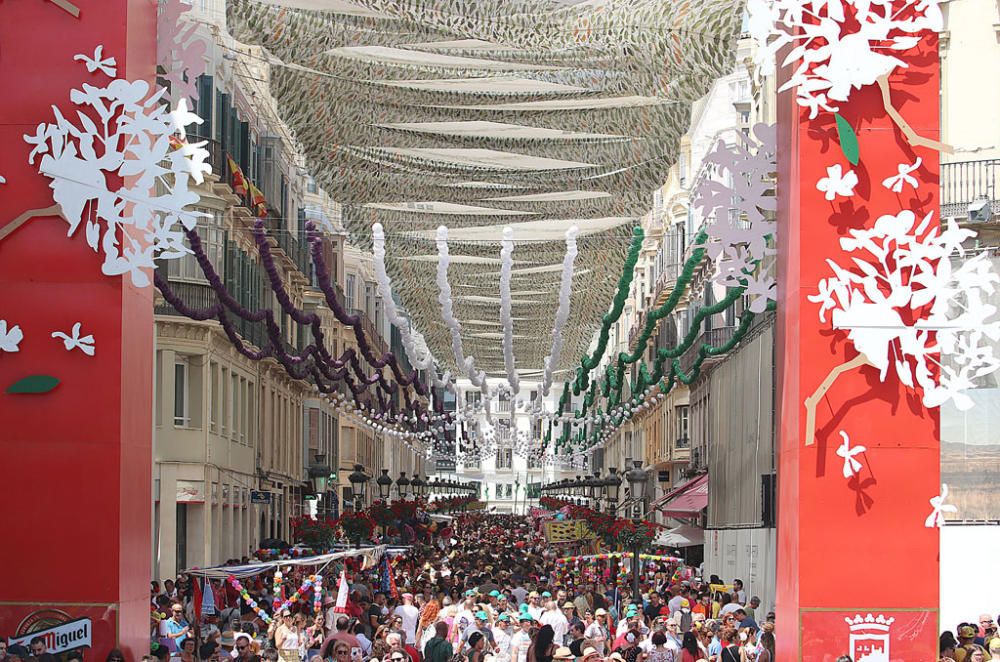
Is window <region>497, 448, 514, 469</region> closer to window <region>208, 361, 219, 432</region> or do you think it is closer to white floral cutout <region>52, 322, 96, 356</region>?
window <region>208, 361, 219, 432</region>

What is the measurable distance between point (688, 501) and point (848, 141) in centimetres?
2924

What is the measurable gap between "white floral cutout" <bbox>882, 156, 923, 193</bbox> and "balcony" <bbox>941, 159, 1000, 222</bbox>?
12984 millimetres

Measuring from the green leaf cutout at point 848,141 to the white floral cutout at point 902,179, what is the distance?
1.11 ft

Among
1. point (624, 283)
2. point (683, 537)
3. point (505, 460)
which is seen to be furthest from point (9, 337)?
point (505, 460)

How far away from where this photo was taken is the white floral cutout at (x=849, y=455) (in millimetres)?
14422

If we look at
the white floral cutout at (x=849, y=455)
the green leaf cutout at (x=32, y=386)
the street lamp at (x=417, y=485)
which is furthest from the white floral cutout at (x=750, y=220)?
the street lamp at (x=417, y=485)

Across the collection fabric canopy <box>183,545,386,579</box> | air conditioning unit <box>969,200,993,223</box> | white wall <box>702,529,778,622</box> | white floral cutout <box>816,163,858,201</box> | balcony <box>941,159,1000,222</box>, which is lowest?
white wall <box>702,529,778,622</box>

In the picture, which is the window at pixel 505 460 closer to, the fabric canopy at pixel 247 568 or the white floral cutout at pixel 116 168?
the fabric canopy at pixel 247 568

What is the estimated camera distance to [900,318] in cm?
1434

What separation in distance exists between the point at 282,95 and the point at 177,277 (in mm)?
15197

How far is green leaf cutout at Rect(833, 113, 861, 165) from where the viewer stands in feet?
47.4

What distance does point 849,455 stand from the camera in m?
14.4

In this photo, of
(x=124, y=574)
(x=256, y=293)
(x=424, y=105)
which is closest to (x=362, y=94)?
(x=424, y=105)

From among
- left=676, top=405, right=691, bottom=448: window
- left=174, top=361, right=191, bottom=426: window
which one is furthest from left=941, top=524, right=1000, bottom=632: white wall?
left=676, top=405, right=691, bottom=448: window
